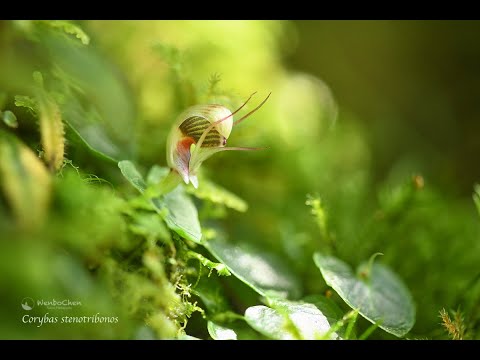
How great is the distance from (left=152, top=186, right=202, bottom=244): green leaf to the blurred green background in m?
0.06

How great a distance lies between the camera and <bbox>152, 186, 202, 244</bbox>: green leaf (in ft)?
1.83

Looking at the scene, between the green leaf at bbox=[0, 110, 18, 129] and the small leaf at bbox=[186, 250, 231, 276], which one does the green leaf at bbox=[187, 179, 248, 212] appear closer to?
the small leaf at bbox=[186, 250, 231, 276]

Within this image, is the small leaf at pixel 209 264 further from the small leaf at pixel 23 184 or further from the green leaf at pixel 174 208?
the small leaf at pixel 23 184

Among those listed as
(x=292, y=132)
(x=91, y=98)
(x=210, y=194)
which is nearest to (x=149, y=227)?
(x=210, y=194)

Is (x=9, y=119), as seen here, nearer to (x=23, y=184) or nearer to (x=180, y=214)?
(x=23, y=184)

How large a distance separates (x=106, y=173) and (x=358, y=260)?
43cm

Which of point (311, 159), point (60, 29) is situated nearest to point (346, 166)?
point (311, 159)

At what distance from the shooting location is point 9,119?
55 cm

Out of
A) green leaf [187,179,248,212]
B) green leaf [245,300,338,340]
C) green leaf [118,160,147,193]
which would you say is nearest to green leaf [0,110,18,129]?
green leaf [118,160,147,193]

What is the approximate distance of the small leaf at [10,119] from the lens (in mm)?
542

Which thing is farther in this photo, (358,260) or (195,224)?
(358,260)

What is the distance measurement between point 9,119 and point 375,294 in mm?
542

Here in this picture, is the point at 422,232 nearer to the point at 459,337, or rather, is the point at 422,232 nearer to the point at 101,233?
the point at 459,337
